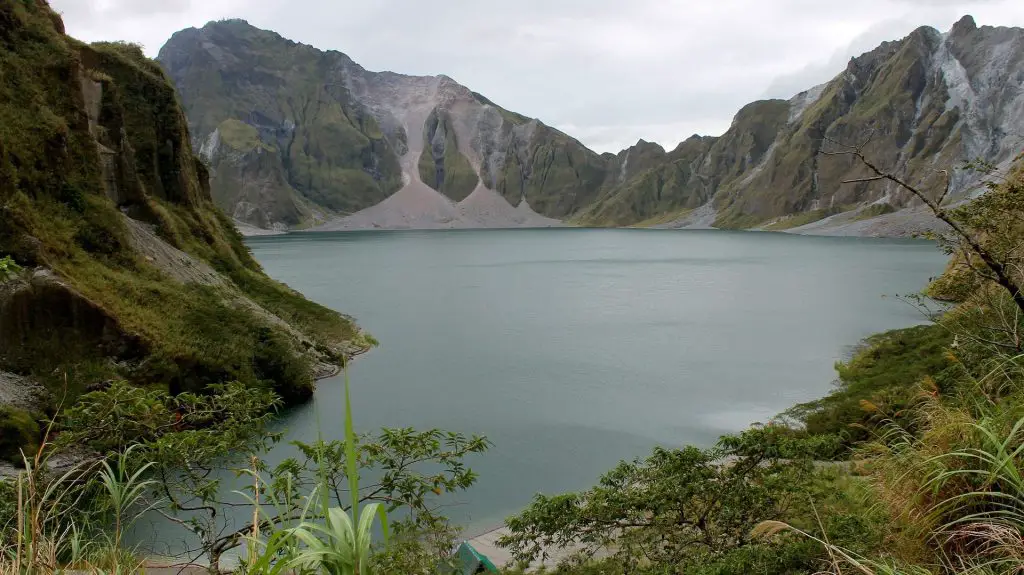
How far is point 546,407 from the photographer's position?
76.7 ft

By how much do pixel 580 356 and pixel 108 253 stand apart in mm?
20600

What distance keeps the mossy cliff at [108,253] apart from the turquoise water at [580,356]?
3.87 metres

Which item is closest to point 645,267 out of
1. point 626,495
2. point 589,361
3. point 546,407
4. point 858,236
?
point 589,361

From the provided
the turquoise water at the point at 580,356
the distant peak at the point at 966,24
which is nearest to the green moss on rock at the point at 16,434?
the turquoise water at the point at 580,356

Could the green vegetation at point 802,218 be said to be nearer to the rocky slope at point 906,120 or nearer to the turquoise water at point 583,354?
the rocky slope at point 906,120

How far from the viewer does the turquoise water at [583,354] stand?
65.9 feet

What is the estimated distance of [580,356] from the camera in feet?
103

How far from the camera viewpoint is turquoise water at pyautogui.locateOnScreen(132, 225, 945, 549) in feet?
64.7

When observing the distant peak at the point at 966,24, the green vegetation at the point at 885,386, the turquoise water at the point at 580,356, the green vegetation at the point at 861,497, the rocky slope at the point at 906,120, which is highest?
the distant peak at the point at 966,24

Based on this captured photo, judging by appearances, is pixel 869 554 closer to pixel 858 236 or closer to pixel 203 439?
pixel 203 439

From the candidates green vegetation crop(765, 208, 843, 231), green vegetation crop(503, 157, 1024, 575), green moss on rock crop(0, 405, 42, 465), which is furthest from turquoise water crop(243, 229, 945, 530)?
green vegetation crop(765, 208, 843, 231)

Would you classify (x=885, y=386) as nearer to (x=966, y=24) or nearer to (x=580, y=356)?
(x=580, y=356)

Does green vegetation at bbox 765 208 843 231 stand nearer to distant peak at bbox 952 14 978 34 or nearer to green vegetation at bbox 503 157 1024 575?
distant peak at bbox 952 14 978 34

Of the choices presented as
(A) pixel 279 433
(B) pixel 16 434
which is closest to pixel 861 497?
(A) pixel 279 433
